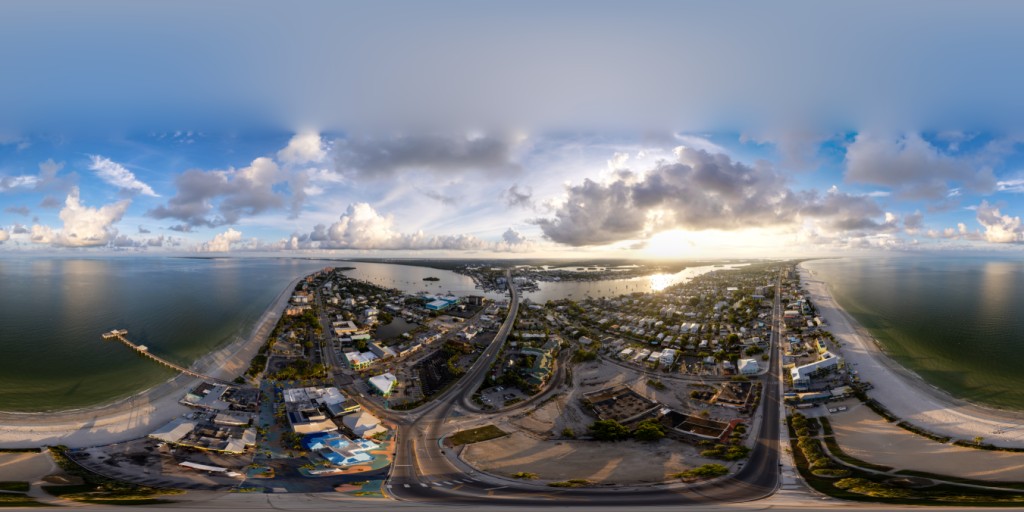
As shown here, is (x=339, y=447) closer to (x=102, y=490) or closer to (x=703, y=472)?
(x=102, y=490)

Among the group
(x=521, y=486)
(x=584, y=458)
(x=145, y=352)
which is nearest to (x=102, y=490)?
(x=521, y=486)

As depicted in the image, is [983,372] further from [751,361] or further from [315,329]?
[315,329]

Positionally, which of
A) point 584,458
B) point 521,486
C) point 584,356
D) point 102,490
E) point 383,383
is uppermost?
point 584,356

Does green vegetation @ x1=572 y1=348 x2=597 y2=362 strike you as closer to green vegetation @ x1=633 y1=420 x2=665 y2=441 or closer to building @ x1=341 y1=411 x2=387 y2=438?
green vegetation @ x1=633 y1=420 x2=665 y2=441

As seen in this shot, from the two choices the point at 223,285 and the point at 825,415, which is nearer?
the point at 825,415

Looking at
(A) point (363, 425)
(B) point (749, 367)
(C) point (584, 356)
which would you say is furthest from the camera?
(C) point (584, 356)

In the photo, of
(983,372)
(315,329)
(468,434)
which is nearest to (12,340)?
(315,329)

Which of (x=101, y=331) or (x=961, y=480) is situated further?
(x=101, y=331)
